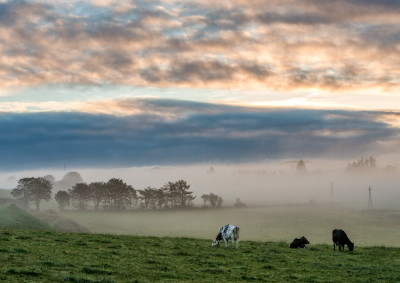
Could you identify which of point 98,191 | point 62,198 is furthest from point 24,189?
point 98,191

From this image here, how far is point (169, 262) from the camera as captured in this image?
75.0ft

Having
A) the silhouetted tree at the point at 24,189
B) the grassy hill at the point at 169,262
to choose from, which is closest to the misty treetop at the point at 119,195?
the silhouetted tree at the point at 24,189

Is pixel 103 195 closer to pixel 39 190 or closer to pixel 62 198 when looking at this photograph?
pixel 62 198

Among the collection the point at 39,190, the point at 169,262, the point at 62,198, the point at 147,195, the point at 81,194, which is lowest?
the point at 169,262

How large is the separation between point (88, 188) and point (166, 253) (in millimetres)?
133880

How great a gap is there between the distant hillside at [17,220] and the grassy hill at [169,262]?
4835cm

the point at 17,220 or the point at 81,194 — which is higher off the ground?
the point at 81,194

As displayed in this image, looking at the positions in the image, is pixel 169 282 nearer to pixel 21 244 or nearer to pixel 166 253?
pixel 166 253

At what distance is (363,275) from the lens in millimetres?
21547

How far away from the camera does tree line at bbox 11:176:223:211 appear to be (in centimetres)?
14450

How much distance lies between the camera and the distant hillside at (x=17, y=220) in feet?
244

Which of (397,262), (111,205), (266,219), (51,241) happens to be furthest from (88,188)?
(397,262)

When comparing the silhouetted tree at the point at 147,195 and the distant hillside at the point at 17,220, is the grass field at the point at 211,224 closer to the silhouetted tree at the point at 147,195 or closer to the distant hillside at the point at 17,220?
the silhouetted tree at the point at 147,195

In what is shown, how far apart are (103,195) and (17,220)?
77079 millimetres
